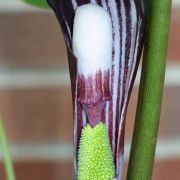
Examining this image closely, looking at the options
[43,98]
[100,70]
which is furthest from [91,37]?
[43,98]

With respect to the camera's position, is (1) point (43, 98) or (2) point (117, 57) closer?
(2) point (117, 57)

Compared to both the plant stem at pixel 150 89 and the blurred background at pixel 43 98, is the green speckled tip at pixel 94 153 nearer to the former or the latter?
the plant stem at pixel 150 89

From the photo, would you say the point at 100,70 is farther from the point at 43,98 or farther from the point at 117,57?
the point at 43,98

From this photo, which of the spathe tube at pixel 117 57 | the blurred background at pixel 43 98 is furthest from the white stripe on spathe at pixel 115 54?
the blurred background at pixel 43 98

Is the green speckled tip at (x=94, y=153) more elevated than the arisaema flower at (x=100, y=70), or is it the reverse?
the arisaema flower at (x=100, y=70)

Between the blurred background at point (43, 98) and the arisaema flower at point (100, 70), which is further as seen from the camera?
the blurred background at point (43, 98)

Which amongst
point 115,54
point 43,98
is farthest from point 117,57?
point 43,98

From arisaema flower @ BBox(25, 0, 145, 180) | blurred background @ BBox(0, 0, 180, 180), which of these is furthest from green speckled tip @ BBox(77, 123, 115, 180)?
blurred background @ BBox(0, 0, 180, 180)

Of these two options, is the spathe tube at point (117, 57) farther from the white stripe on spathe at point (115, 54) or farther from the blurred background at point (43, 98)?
the blurred background at point (43, 98)

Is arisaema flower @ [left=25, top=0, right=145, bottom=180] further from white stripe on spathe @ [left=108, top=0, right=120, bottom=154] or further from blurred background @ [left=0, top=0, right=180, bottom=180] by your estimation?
blurred background @ [left=0, top=0, right=180, bottom=180]
